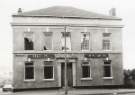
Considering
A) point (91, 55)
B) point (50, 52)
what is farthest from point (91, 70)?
point (50, 52)

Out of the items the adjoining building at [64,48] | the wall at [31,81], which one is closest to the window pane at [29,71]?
the adjoining building at [64,48]

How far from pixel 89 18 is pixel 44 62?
701cm

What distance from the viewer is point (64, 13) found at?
113ft

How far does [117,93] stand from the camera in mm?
27594

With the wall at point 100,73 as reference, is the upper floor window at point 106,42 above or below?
above

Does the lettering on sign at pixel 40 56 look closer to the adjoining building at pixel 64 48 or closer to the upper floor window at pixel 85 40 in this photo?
the adjoining building at pixel 64 48

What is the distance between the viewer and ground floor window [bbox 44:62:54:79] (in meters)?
32.4

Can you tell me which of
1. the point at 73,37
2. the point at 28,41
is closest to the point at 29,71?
the point at 28,41

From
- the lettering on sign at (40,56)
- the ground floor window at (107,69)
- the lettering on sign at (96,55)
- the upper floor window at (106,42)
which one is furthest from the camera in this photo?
the upper floor window at (106,42)

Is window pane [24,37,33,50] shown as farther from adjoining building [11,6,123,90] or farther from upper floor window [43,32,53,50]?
upper floor window [43,32,53,50]

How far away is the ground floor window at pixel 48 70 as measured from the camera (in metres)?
32.4

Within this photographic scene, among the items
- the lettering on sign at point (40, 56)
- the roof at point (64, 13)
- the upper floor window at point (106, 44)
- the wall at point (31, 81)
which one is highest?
the roof at point (64, 13)

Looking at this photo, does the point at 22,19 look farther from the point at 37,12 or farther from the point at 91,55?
the point at 91,55

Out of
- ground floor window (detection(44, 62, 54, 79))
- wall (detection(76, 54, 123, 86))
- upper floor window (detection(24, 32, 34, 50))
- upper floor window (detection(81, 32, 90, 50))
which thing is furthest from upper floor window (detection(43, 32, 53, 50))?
wall (detection(76, 54, 123, 86))
